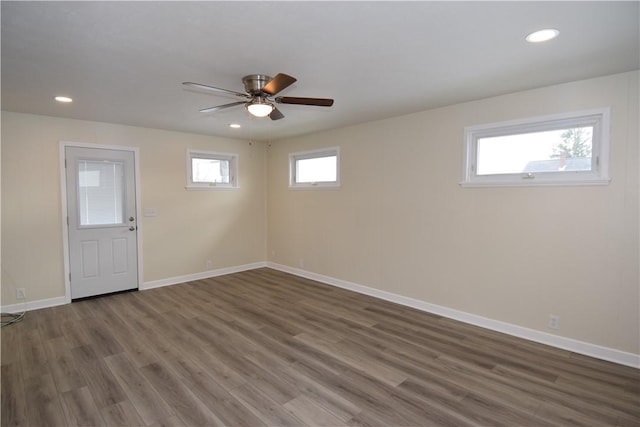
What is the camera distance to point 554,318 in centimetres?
318

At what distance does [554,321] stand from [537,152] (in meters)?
1.68

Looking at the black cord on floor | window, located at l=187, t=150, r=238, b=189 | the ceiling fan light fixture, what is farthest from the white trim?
the ceiling fan light fixture

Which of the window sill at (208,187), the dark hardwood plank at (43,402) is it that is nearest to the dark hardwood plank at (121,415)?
the dark hardwood plank at (43,402)

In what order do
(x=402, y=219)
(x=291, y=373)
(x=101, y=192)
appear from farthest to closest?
(x=101, y=192) → (x=402, y=219) → (x=291, y=373)

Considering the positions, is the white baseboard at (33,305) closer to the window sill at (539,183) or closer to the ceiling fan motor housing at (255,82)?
the ceiling fan motor housing at (255,82)

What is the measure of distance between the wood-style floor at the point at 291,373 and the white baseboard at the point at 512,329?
4.6 inches

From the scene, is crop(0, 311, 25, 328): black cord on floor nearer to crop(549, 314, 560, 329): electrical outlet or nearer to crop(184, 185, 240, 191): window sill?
crop(184, 185, 240, 191): window sill

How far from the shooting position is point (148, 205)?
5094 millimetres

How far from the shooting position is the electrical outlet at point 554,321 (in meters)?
3.16

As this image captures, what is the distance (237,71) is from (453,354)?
125 inches

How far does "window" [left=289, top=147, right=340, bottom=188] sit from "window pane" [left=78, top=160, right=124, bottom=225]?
108 inches

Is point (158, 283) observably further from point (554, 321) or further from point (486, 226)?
point (554, 321)

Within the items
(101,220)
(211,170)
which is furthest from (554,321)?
(101,220)

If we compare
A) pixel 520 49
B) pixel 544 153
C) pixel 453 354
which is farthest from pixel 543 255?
pixel 520 49
